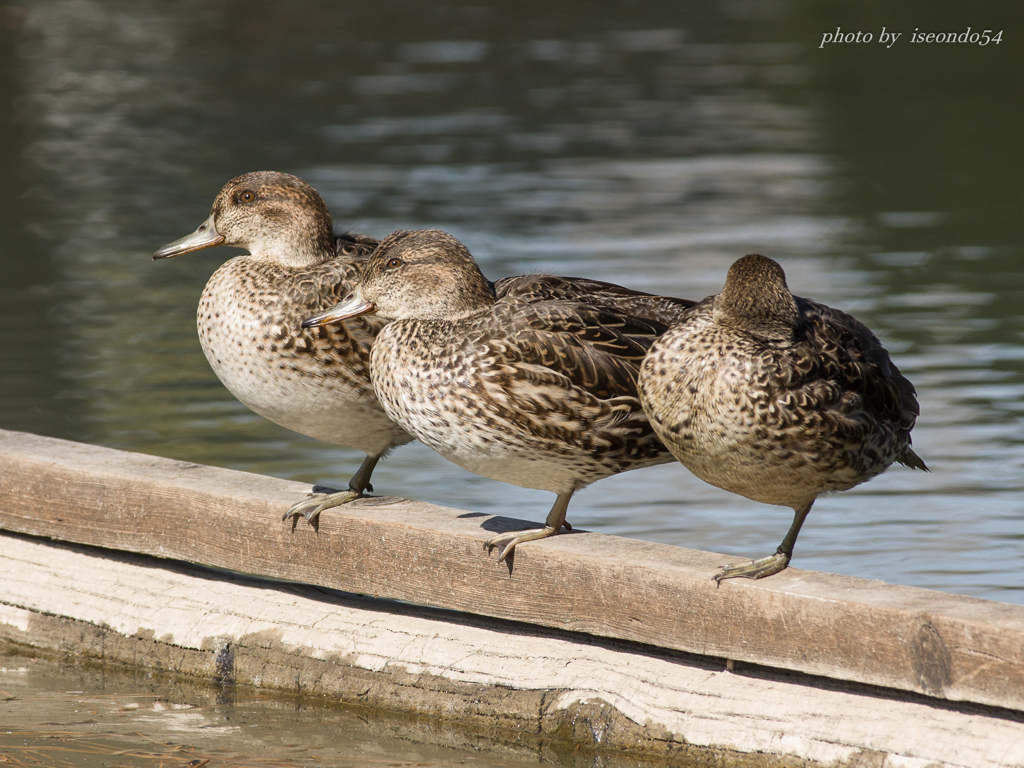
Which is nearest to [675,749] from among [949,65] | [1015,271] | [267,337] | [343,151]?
[267,337]

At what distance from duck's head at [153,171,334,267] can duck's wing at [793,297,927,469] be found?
1600 mm

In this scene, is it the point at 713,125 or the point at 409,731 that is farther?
the point at 713,125

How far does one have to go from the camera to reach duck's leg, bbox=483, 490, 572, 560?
4.20 meters

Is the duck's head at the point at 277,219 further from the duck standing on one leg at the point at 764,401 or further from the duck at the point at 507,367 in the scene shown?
the duck standing on one leg at the point at 764,401

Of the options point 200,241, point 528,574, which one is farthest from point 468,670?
point 200,241

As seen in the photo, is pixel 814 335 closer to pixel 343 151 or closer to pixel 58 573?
pixel 58 573

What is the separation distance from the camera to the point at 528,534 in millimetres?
4238

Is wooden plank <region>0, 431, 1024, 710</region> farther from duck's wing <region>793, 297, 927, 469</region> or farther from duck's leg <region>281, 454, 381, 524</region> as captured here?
duck's wing <region>793, 297, 927, 469</region>

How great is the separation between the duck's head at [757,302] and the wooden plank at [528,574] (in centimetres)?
64

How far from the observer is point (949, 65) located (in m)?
21.1

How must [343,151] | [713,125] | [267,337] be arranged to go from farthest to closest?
[713,125], [343,151], [267,337]

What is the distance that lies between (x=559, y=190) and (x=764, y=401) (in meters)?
10.5

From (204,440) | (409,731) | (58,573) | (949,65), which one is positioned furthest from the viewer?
(949,65)

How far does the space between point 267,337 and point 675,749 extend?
69.6 inches
